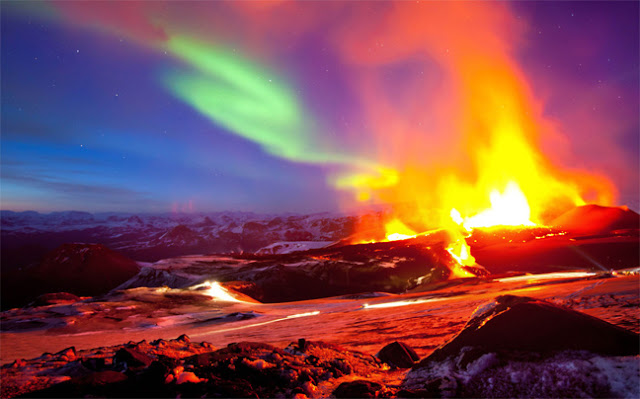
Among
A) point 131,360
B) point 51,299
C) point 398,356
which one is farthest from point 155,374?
point 51,299

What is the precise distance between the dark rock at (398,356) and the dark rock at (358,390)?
2192mm

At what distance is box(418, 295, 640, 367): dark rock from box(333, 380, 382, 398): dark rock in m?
1.37

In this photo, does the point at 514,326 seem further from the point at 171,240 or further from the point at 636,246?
the point at 171,240

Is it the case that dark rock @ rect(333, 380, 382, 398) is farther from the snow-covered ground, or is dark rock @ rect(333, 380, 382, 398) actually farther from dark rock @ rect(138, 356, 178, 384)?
the snow-covered ground

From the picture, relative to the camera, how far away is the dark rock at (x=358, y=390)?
4.55m

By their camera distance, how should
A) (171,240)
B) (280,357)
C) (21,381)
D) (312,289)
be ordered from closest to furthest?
(21,381), (280,357), (312,289), (171,240)

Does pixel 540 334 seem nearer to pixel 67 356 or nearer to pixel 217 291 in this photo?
pixel 67 356

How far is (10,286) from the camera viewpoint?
164 ft

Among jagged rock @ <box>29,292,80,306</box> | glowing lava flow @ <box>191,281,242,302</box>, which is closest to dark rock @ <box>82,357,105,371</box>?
glowing lava flow @ <box>191,281,242,302</box>

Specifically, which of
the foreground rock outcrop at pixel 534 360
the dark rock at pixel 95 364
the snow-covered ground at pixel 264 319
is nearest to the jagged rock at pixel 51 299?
the snow-covered ground at pixel 264 319

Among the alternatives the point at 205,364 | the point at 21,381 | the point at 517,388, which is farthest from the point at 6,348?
the point at 517,388

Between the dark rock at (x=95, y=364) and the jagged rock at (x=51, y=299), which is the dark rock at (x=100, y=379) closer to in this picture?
the dark rock at (x=95, y=364)

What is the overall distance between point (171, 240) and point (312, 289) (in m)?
138

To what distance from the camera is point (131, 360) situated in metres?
5.79
